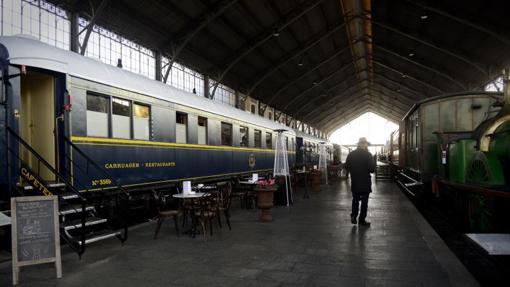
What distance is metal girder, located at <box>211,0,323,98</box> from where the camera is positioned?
68.1 ft

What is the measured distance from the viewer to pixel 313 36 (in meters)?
25.6

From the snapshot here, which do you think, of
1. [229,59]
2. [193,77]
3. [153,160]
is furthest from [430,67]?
[153,160]

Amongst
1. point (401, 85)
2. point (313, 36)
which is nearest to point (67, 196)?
point (313, 36)

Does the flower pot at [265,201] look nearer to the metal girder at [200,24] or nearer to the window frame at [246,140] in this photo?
the window frame at [246,140]

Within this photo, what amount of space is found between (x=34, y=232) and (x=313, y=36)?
23.6m

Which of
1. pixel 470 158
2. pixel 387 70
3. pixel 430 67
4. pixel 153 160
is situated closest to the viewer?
pixel 470 158

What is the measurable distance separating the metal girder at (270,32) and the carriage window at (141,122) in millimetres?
14739

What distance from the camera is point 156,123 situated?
28.6 ft

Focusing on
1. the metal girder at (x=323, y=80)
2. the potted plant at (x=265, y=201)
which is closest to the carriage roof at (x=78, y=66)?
the potted plant at (x=265, y=201)

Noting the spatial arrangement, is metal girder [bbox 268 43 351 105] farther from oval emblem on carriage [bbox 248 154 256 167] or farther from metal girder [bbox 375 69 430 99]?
oval emblem on carriage [bbox 248 154 256 167]

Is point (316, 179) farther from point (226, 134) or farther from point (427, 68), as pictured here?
point (427, 68)

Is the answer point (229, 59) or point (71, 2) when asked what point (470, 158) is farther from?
point (229, 59)

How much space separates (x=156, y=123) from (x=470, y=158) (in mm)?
6401

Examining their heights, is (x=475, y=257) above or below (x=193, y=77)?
below
